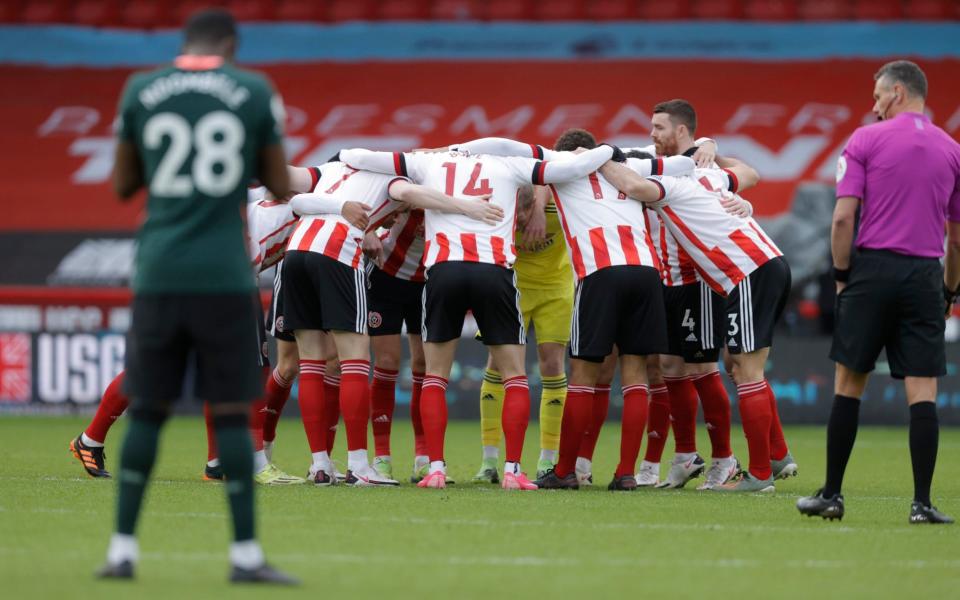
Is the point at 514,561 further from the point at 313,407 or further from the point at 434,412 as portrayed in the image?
the point at 313,407

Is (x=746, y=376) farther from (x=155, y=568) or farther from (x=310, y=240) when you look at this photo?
(x=155, y=568)

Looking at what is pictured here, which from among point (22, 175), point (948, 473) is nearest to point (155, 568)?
point (948, 473)

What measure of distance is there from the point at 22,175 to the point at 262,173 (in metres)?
17.3

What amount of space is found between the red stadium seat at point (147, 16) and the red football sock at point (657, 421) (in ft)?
48.4

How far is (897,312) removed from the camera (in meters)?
7.49

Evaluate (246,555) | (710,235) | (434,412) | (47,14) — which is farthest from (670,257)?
(47,14)

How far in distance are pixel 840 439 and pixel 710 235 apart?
2.14 m

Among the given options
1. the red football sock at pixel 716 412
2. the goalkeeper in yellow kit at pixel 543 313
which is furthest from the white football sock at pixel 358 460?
the red football sock at pixel 716 412

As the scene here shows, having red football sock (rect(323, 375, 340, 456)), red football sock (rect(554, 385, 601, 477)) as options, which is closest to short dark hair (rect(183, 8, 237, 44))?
red football sock (rect(554, 385, 601, 477))

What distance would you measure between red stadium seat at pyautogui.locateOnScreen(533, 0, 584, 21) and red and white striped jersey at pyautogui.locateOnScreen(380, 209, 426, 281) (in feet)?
43.0

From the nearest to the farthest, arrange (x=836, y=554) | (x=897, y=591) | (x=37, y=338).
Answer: (x=897, y=591), (x=836, y=554), (x=37, y=338)

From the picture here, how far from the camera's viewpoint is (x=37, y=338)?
1636 cm

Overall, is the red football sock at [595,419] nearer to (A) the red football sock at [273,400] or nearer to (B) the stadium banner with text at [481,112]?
(A) the red football sock at [273,400]

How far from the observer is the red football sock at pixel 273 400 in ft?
32.6
